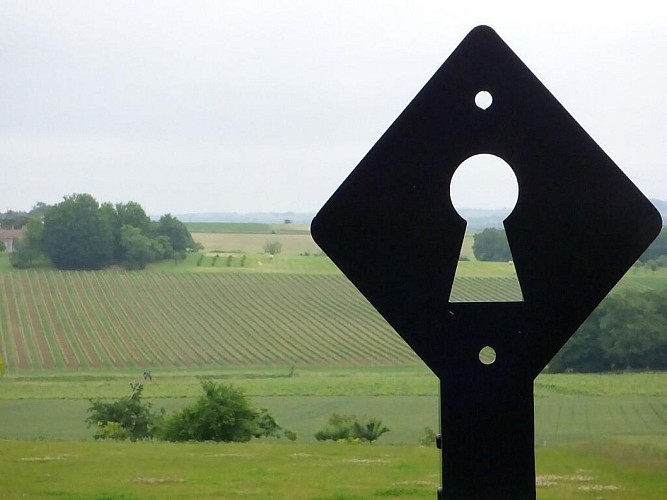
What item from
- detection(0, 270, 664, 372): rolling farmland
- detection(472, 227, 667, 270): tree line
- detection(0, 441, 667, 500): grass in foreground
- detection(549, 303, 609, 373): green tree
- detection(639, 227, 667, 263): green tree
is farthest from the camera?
detection(0, 270, 664, 372): rolling farmland

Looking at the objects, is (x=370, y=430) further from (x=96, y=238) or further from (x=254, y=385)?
(x=96, y=238)

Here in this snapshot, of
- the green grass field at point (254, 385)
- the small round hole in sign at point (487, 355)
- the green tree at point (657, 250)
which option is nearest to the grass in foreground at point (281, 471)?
the green grass field at point (254, 385)

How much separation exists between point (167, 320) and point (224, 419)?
517mm

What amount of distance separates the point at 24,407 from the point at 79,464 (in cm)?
36

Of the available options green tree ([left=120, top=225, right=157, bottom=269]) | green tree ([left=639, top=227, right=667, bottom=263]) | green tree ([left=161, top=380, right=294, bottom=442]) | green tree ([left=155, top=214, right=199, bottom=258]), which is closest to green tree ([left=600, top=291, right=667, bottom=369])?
green tree ([left=639, top=227, right=667, bottom=263])

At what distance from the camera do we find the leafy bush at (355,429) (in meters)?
3.07

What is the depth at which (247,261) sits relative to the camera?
3238 millimetres

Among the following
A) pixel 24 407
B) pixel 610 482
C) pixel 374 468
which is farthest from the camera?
pixel 24 407

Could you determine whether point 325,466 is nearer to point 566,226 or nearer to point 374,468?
point 374,468

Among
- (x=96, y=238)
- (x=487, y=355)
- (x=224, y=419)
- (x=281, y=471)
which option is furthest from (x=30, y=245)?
(x=487, y=355)

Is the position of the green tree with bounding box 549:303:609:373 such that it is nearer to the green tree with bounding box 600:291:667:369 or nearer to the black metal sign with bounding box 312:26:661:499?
the green tree with bounding box 600:291:667:369

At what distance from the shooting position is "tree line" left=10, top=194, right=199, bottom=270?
9.90 ft

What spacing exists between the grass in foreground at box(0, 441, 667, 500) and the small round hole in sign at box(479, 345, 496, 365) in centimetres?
186

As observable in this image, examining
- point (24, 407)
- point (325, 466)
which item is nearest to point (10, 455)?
point (24, 407)
